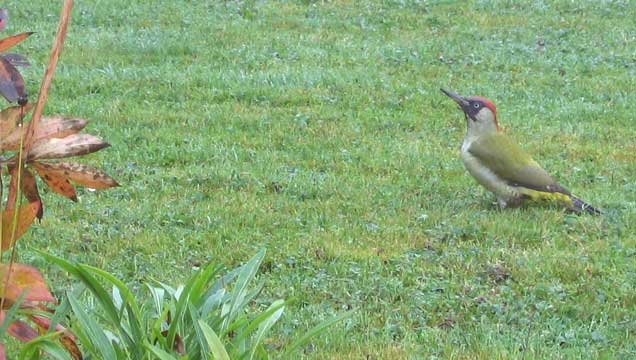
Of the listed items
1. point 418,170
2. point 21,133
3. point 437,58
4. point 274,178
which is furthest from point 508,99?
point 21,133

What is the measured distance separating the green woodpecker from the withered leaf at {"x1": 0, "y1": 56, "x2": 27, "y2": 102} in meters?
5.68

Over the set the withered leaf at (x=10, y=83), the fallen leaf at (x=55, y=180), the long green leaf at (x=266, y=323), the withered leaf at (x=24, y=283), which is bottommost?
the long green leaf at (x=266, y=323)

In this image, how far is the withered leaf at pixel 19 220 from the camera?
8.70 ft

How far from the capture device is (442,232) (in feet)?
23.6

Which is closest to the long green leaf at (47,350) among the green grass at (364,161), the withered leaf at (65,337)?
the withered leaf at (65,337)

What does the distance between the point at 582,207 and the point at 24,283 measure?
5.62m

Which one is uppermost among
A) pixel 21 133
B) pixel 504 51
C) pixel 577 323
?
pixel 21 133

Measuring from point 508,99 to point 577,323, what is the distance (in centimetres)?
609

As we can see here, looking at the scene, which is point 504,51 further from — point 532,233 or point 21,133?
point 21,133

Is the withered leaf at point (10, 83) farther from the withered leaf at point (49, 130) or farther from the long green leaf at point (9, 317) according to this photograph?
the long green leaf at point (9, 317)

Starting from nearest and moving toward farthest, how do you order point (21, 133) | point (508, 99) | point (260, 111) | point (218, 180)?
point (21, 133)
point (218, 180)
point (260, 111)
point (508, 99)

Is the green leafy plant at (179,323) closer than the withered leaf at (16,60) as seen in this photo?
No

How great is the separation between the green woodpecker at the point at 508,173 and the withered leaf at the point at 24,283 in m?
5.59

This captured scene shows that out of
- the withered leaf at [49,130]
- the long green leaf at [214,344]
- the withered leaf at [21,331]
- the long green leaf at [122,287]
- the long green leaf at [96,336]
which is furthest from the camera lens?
the long green leaf at [96,336]
